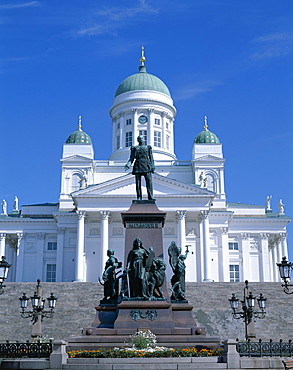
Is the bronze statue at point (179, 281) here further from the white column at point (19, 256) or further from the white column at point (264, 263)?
the white column at point (19, 256)

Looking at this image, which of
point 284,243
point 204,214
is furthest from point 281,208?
point 204,214

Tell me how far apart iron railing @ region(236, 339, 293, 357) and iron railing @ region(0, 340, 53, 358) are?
5.30 meters

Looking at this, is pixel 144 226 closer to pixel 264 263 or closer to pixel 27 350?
pixel 27 350

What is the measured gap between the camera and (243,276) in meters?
65.4

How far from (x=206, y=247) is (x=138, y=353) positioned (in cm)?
4415

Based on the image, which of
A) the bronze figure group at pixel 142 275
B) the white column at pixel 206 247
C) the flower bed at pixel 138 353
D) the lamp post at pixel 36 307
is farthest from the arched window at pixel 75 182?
the flower bed at pixel 138 353

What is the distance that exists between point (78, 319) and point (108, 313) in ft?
59.4

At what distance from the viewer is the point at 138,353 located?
16188 mm

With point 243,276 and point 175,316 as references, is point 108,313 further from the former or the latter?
point 243,276

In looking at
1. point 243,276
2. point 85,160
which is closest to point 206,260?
point 243,276

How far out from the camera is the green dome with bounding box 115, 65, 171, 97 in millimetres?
76000

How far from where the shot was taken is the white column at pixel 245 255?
65.6 meters

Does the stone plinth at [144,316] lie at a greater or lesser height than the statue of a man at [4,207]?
lesser

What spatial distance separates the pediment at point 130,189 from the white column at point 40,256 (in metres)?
9.21
